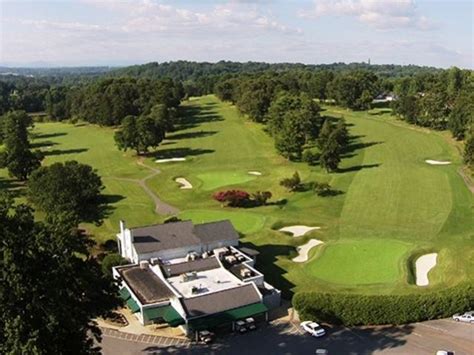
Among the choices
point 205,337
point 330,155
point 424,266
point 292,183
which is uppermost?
point 330,155

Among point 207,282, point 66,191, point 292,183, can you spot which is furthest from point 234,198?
point 207,282

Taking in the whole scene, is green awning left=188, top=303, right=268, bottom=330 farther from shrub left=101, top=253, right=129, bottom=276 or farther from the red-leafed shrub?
the red-leafed shrub

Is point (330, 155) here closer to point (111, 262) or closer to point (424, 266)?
point (424, 266)

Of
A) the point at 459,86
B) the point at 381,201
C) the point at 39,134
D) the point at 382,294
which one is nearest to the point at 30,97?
the point at 39,134

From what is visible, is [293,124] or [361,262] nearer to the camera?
[361,262]

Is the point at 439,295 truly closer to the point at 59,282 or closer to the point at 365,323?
the point at 365,323

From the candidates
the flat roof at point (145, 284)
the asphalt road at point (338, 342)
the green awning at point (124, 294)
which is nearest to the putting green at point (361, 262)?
the asphalt road at point (338, 342)

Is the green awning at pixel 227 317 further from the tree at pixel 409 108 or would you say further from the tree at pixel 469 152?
the tree at pixel 409 108
